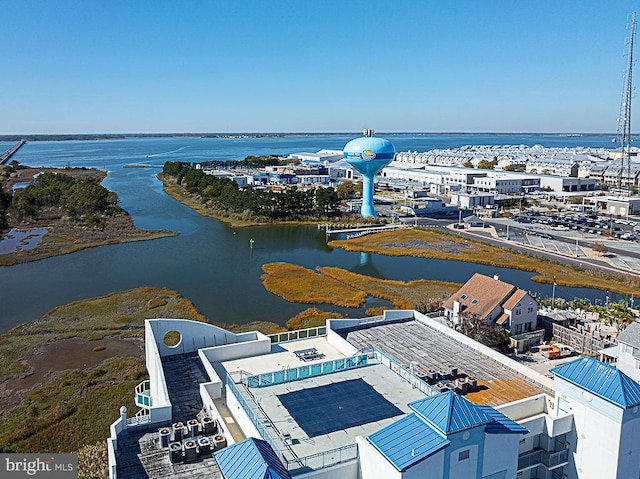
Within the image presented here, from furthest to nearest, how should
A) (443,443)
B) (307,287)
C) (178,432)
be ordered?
1. (307,287)
2. (178,432)
3. (443,443)

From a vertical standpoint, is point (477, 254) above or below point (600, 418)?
below

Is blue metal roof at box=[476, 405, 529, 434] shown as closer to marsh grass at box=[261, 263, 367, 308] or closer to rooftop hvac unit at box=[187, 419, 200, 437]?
rooftop hvac unit at box=[187, 419, 200, 437]

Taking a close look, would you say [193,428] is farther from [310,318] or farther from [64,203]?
[64,203]

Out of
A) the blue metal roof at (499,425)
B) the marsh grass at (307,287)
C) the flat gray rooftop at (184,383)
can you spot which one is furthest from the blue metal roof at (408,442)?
the marsh grass at (307,287)

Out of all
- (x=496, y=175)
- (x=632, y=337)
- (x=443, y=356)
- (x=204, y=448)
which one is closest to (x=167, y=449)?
(x=204, y=448)

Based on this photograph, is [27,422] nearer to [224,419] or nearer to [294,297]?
[224,419]

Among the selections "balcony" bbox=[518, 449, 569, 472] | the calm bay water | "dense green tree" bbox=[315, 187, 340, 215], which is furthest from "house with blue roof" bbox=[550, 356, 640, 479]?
"dense green tree" bbox=[315, 187, 340, 215]

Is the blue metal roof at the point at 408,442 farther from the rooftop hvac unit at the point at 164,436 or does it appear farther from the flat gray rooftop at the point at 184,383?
the flat gray rooftop at the point at 184,383
